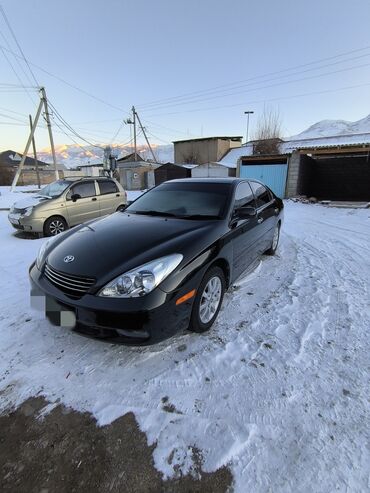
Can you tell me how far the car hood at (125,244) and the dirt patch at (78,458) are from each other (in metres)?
0.97

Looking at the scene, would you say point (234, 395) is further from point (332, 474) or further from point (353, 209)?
point (353, 209)

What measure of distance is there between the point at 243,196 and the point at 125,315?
2.31 meters

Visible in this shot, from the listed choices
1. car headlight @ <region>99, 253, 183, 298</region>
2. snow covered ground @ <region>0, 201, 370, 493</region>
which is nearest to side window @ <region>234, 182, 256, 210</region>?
snow covered ground @ <region>0, 201, 370, 493</region>

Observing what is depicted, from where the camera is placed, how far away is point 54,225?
6.54 meters

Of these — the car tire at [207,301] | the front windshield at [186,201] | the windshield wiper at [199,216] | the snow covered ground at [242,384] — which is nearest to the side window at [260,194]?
the front windshield at [186,201]

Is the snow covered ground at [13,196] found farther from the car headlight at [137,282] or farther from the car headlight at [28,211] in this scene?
the car headlight at [137,282]

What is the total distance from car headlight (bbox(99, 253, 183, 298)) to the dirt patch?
800 mm

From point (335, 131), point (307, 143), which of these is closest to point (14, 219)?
point (307, 143)

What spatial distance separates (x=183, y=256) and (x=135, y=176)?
2818 centimetres

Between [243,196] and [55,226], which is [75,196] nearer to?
[55,226]

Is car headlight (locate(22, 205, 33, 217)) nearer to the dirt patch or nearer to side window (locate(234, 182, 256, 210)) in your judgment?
side window (locate(234, 182, 256, 210))

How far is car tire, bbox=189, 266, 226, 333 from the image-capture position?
235 centimetres

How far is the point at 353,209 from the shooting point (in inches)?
461

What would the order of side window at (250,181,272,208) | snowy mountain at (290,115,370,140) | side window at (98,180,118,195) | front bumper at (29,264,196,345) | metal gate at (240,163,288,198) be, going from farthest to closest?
1. snowy mountain at (290,115,370,140)
2. metal gate at (240,163,288,198)
3. side window at (98,180,118,195)
4. side window at (250,181,272,208)
5. front bumper at (29,264,196,345)
